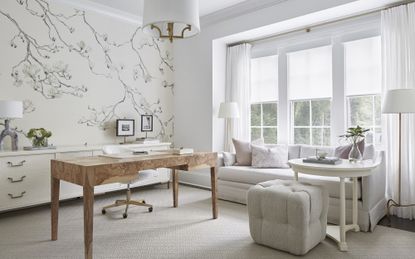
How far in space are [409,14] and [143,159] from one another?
11.6 feet

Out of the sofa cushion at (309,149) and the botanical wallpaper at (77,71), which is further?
the sofa cushion at (309,149)

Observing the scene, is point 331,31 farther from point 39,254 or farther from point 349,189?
point 39,254

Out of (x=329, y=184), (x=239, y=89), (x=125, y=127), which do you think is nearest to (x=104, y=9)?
(x=125, y=127)

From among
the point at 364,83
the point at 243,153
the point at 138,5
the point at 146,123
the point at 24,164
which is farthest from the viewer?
the point at 146,123

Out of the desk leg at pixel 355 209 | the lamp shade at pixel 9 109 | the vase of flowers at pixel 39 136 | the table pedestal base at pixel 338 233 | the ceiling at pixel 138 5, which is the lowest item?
the table pedestal base at pixel 338 233

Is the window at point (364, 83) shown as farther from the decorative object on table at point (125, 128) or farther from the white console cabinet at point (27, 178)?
the white console cabinet at point (27, 178)

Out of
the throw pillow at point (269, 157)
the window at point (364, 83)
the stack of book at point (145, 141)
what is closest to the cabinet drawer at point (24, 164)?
the stack of book at point (145, 141)

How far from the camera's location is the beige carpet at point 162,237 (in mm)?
2520

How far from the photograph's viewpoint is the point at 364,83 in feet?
13.2

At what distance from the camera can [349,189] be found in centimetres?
313

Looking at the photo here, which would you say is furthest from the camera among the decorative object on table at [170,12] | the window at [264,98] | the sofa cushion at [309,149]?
the window at [264,98]

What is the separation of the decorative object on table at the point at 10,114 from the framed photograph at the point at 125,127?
1483mm

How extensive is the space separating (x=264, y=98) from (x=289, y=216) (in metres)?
2.98

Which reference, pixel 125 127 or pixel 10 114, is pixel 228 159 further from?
pixel 10 114
